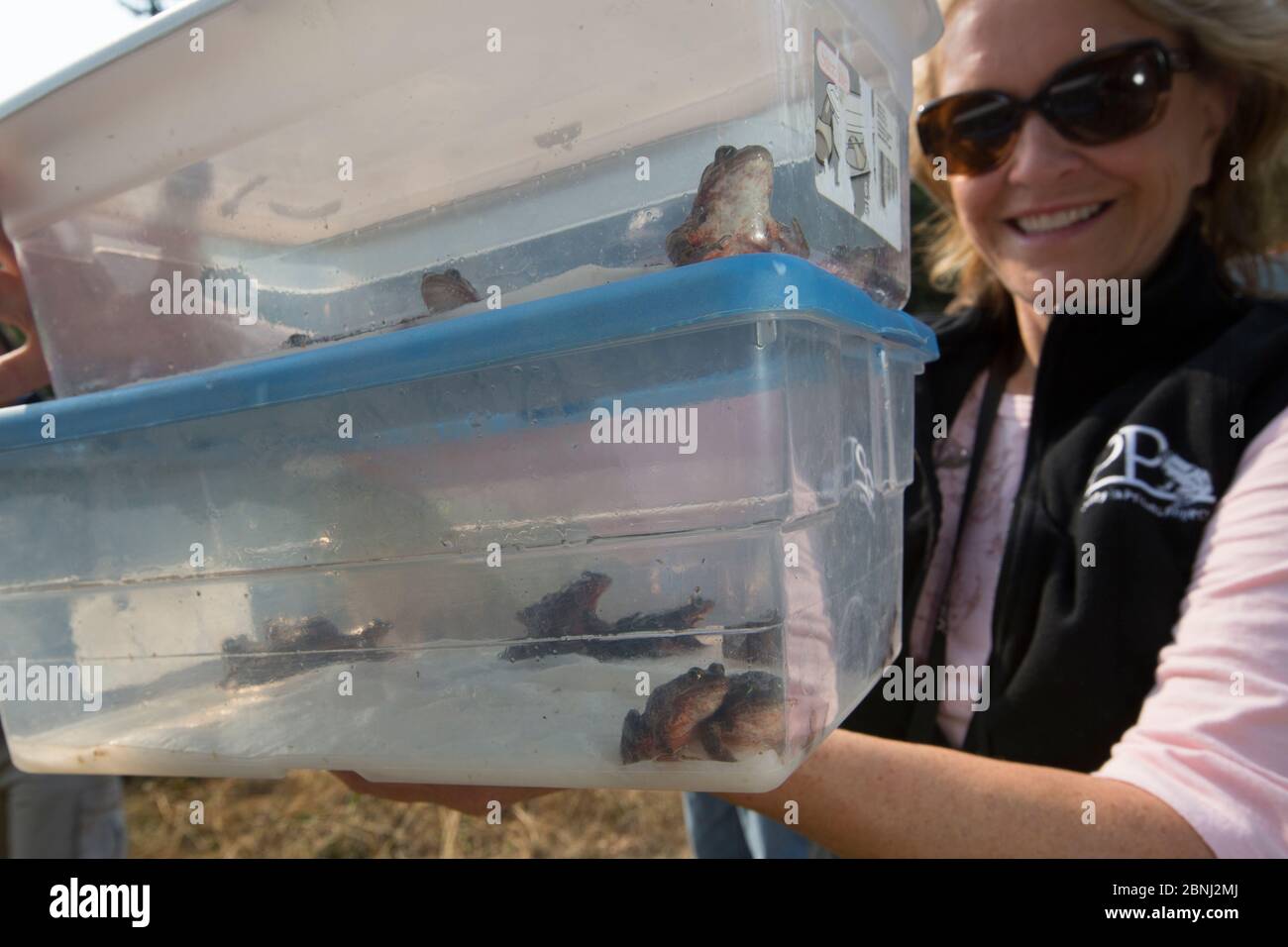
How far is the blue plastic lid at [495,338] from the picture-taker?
0.57 metres

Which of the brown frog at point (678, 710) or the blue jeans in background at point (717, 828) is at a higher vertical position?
the brown frog at point (678, 710)

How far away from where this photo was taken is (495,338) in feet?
2.03

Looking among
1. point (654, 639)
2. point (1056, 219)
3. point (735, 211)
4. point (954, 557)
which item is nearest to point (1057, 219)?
point (1056, 219)

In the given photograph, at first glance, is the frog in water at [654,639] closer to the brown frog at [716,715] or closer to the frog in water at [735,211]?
the brown frog at [716,715]

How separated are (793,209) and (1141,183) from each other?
84 centimetres

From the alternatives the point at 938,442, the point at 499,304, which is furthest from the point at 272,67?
the point at 938,442

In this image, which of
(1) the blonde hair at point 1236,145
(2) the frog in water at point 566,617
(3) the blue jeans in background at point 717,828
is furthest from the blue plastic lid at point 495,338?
(3) the blue jeans in background at point 717,828

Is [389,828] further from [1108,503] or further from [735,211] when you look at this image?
[735,211]

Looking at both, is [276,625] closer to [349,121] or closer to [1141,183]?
[349,121]

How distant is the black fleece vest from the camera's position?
42.1 inches

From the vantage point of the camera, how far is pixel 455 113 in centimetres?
74

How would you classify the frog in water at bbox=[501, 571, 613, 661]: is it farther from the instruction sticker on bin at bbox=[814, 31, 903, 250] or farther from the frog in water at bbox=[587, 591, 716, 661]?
the instruction sticker on bin at bbox=[814, 31, 903, 250]

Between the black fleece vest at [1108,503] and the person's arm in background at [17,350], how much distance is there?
104 cm

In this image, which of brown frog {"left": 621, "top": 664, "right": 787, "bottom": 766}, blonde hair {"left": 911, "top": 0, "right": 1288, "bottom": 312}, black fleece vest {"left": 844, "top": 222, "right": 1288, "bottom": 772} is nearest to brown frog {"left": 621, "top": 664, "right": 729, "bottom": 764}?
brown frog {"left": 621, "top": 664, "right": 787, "bottom": 766}
